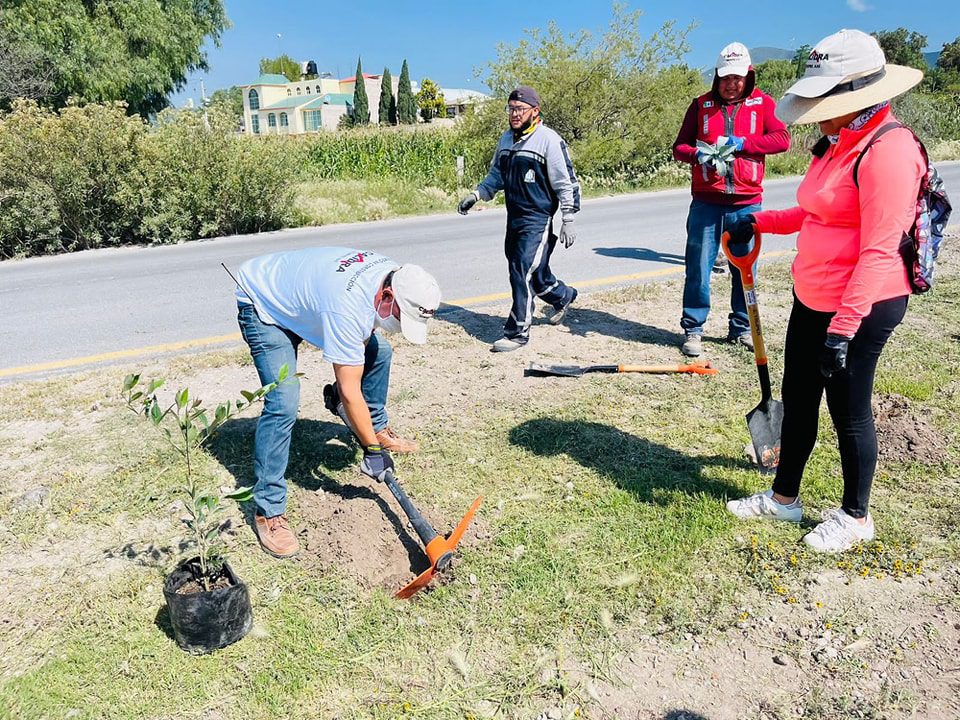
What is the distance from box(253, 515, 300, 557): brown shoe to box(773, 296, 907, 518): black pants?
2302 mm

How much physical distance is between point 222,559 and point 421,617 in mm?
836

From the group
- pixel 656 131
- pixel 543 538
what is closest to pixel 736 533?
pixel 543 538

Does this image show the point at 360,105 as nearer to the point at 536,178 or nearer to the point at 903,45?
the point at 903,45

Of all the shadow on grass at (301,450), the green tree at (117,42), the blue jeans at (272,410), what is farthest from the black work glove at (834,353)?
the green tree at (117,42)

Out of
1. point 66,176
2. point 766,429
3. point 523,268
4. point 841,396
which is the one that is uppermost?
point 66,176

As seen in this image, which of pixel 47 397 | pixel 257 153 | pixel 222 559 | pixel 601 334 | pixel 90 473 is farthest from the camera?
pixel 257 153

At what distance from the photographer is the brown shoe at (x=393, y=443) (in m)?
4.26

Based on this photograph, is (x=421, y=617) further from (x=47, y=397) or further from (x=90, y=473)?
(x=47, y=397)

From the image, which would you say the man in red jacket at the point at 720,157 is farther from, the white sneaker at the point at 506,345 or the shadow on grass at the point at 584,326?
the white sneaker at the point at 506,345

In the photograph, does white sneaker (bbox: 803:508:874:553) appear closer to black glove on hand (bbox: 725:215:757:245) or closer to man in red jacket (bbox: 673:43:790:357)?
black glove on hand (bbox: 725:215:757:245)

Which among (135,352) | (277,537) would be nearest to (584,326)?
(277,537)

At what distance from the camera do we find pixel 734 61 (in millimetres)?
5109

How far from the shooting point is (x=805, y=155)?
2142 centimetres

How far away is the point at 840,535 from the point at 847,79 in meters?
1.89
